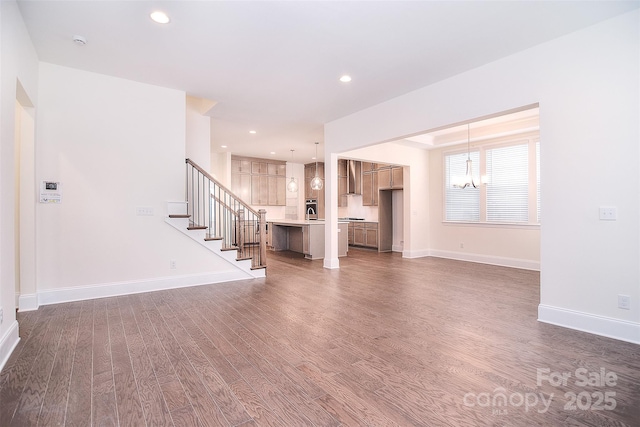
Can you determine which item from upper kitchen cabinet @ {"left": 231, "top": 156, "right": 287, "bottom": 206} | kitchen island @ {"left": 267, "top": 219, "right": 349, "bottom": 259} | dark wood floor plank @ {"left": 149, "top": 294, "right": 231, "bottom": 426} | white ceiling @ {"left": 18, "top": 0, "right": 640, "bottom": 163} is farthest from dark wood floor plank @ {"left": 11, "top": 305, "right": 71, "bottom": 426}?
upper kitchen cabinet @ {"left": 231, "top": 156, "right": 287, "bottom": 206}

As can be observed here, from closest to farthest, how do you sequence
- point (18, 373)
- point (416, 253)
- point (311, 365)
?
point (18, 373)
point (311, 365)
point (416, 253)

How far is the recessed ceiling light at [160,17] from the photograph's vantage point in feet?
9.06

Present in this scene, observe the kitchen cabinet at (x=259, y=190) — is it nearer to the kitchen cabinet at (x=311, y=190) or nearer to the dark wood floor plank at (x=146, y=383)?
A: the kitchen cabinet at (x=311, y=190)

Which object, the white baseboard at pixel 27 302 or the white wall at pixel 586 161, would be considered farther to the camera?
the white baseboard at pixel 27 302

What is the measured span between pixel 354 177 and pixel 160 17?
24.3 feet

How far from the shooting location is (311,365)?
7.52ft

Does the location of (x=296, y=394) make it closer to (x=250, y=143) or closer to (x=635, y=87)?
(x=635, y=87)

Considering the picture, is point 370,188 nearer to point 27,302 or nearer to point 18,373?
point 27,302

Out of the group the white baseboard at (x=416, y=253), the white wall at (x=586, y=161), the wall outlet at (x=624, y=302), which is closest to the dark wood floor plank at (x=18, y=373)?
the white wall at (x=586, y=161)

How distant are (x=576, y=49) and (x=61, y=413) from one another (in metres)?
4.96

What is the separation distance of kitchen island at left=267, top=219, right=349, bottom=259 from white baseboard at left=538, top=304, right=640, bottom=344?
15.7 feet

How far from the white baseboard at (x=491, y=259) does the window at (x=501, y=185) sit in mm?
765

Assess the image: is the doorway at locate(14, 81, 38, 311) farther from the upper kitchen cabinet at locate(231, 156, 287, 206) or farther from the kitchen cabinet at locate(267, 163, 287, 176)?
the kitchen cabinet at locate(267, 163, 287, 176)

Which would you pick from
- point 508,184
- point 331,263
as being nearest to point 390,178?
point 508,184
